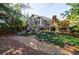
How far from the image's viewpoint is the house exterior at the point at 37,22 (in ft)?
5.44

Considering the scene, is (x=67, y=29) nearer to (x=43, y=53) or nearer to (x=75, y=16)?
(x=75, y=16)

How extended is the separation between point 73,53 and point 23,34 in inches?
20.7

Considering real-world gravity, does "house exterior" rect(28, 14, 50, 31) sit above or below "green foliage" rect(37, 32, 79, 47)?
above

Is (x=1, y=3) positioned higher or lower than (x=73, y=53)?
higher

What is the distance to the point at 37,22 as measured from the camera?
1676 mm

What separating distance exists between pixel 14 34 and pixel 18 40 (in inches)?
2.8

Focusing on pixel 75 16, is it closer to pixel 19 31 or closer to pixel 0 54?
pixel 19 31

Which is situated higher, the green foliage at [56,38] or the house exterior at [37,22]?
the house exterior at [37,22]

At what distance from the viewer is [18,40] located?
1659 millimetres

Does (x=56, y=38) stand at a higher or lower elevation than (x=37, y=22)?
lower

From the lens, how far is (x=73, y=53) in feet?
5.33

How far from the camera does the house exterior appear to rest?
65.3 inches
